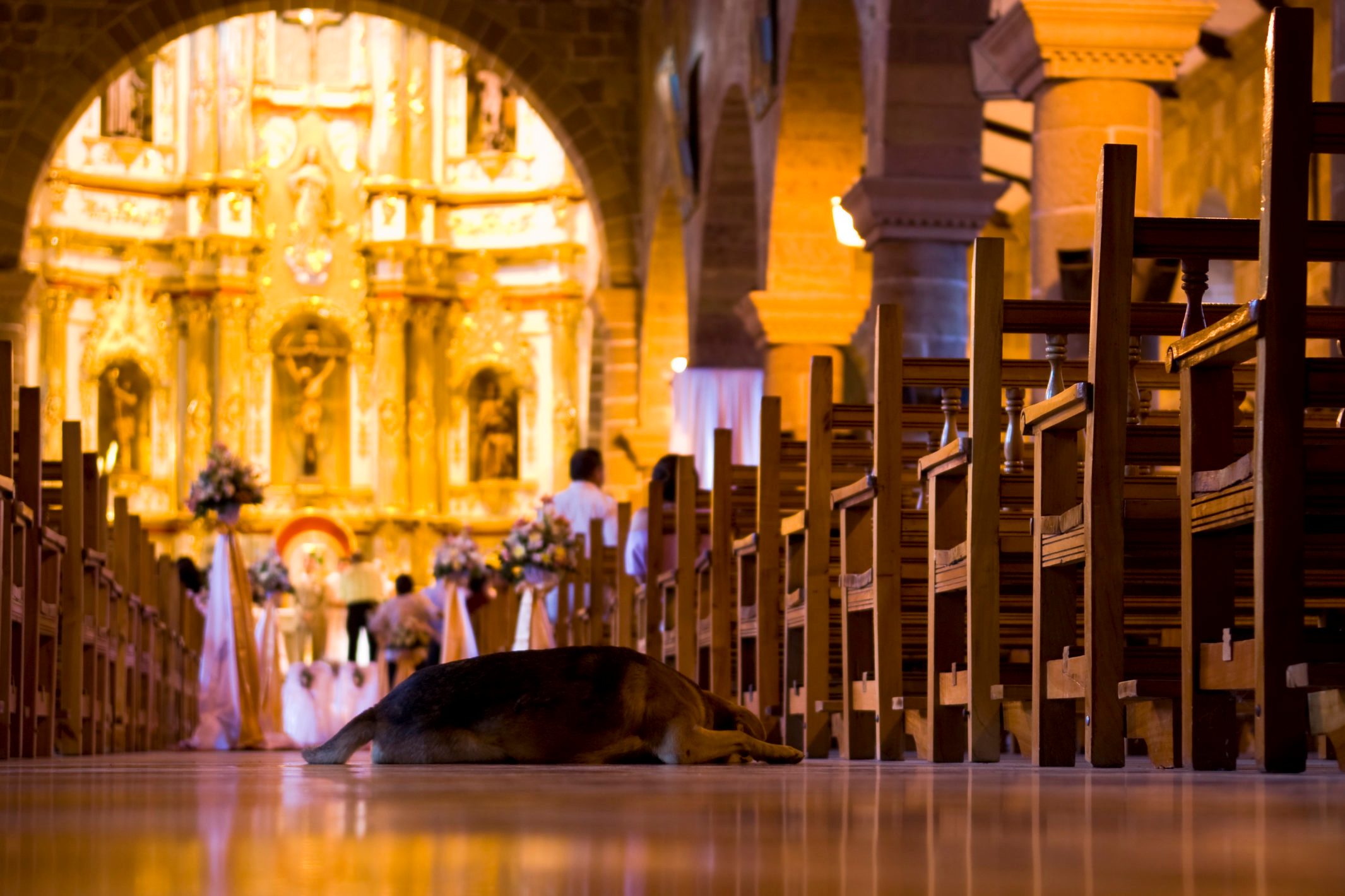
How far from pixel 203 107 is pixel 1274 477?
21.6 m

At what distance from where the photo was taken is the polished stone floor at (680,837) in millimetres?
1311

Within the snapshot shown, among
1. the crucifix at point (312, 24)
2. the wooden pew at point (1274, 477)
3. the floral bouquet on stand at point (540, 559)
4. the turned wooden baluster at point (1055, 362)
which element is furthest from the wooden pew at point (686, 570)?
the crucifix at point (312, 24)

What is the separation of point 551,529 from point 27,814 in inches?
345

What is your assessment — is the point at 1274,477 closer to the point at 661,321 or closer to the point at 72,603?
the point at 72,603

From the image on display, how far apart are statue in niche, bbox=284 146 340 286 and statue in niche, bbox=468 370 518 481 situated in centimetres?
226

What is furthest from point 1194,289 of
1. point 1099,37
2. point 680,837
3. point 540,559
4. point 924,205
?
point 540,559

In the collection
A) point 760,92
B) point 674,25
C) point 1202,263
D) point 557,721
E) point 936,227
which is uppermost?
point 674,25

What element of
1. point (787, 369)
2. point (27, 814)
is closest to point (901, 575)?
point (27, 814)

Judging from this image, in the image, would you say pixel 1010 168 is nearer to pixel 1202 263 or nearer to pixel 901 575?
pixel 901 575

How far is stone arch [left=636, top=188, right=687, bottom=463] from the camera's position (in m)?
16.8

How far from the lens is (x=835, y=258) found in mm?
12117

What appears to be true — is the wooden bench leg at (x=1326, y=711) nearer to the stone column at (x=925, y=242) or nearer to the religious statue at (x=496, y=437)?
the stone column at (x=925, y=242)

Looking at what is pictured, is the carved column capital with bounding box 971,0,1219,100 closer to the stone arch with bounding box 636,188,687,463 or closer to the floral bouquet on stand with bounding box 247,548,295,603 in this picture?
the floral bouquet on stand with bounding box 247,548,295,603

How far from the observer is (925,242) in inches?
378
